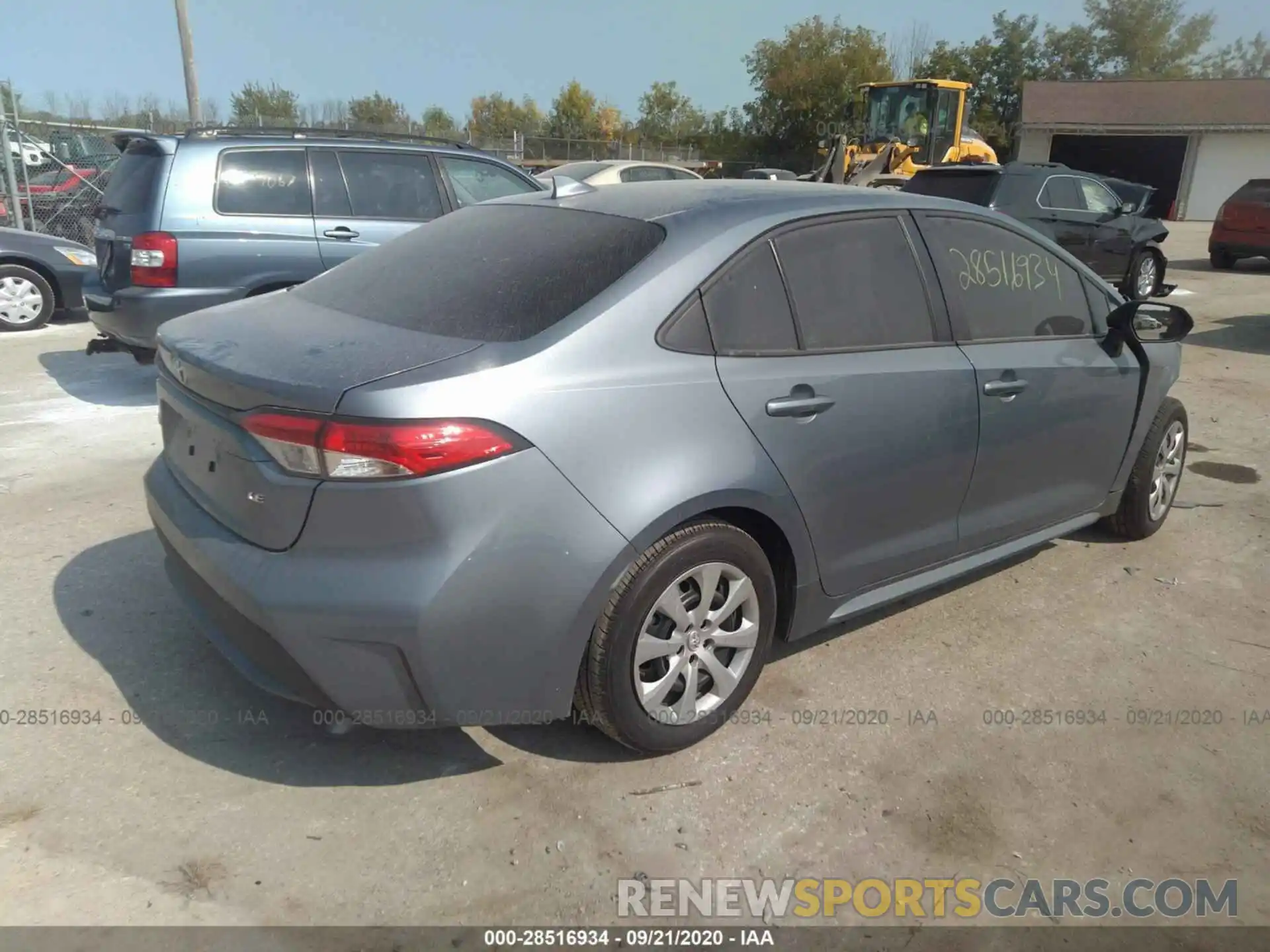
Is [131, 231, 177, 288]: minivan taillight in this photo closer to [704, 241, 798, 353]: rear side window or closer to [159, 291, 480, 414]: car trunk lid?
[159, 291, 480, 414]: car trunk lid

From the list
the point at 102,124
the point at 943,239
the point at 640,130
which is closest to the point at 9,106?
the point at 102,124

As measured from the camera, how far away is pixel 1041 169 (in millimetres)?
11391

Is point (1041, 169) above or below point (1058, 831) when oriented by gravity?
above

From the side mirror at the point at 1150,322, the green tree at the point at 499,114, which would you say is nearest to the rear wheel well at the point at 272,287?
the side mirror at the point at 1150,322

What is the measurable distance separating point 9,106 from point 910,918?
16.4 m

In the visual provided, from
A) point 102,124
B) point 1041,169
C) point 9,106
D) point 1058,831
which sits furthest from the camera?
point 102,124

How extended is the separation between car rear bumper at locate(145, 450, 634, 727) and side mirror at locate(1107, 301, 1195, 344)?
2780 mm

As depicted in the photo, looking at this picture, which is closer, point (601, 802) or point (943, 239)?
point (601, 802)

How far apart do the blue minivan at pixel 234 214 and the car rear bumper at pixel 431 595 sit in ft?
14.1

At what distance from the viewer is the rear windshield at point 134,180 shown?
6391 mm

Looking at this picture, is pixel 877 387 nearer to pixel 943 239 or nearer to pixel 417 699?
pixel 943 239

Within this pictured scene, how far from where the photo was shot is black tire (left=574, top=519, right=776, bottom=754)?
2711 mm

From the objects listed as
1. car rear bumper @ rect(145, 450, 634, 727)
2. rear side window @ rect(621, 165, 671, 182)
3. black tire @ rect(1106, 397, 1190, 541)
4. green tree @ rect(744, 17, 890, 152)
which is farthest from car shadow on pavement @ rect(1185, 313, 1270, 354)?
green tree @ rect(744, 17, 890, 152)

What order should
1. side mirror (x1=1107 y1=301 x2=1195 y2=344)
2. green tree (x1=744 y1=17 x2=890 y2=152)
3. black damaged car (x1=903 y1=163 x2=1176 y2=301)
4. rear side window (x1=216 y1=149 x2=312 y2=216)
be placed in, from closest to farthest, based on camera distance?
side mirror (x1=1107 y1=301 x2=1195 y2=344) < rear side window (x1=216 y1=149 x2=312 y2=216) < black damaged car (x1=903 y1=163 x2=1176 y2=301) < green tree (x1=744 y1=17 x2=890 y2=152)
